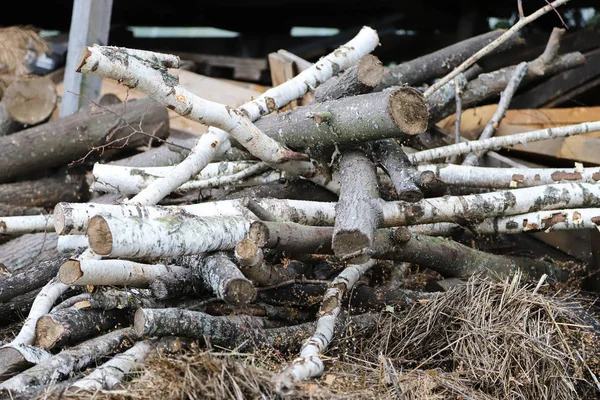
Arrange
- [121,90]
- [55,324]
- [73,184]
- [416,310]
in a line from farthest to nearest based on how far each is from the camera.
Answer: [121,90] → [73,184] → [416,310] → [55,324]

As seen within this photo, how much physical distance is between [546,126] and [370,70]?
2.90 m

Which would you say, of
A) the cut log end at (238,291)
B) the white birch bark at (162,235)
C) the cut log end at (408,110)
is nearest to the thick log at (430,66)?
the cut log end at (408,110)

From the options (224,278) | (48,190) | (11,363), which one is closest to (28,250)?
(48,190)

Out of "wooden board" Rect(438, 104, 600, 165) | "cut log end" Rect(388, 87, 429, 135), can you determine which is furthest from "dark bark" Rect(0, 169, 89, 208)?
"cut log end" Rect(388, 87, 429, 135)

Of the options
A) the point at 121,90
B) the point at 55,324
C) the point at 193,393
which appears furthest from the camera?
the point at 121,90

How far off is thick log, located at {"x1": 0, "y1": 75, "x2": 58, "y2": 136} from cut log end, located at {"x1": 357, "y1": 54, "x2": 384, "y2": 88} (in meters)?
3.62

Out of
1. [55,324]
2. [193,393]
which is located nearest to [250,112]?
[55,324]

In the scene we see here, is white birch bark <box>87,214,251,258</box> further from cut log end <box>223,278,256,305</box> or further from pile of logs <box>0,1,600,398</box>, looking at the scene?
cut log end <box>223,278,256,305</box>

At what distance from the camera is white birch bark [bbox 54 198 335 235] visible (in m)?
3.95

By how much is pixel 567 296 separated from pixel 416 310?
96 centimetres

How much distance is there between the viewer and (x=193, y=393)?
10.4 feet

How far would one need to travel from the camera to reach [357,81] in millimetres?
4691

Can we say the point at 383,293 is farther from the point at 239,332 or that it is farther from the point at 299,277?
the point at 239,332

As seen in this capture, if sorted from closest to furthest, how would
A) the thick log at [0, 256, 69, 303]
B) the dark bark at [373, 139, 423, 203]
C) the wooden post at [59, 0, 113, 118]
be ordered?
the dark bark at [373, 139, 423, 203]
the thick log at [0, 256, 69, 303]
the wooden post at [59, 0, 113, 118]
